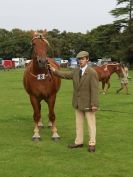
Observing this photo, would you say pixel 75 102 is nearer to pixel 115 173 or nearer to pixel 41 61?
pixel 41 61

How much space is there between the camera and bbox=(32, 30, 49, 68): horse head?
12.2 m

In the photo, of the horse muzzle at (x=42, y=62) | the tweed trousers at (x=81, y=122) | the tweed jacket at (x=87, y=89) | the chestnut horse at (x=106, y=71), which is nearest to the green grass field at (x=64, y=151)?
the tweed trousers at (x=81, y=122)

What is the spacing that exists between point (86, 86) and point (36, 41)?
1979 mm

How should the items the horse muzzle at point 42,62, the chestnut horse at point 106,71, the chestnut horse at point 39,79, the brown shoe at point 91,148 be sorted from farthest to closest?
the chestnut horse at point 106,71 → the chestnut horse at point 39,79 → the horse muzzle at point 42,62 → the brown shoe at point 91,148

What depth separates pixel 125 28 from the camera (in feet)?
330

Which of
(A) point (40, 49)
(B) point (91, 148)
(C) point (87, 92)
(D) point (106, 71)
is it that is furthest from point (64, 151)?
(D) point (106, 71)

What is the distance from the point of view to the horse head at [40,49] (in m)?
12.2

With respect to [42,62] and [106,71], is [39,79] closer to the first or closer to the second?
[42,62]

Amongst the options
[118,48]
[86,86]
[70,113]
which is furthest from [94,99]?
[118,48]

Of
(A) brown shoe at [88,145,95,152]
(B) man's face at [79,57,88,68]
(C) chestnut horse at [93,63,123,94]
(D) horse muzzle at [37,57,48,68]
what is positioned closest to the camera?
(A) brown shoe at [88,145,95,152]

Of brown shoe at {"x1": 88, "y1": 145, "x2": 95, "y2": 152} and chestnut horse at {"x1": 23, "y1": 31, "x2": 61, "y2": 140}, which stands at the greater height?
chestnut horse at {"x1": 23, "y1": 31, "x2": 61, "y2": 140}

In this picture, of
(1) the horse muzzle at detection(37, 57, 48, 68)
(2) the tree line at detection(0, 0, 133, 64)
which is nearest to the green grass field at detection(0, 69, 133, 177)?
(1) the horse muzzle at detection(37, 57, 48, 68)

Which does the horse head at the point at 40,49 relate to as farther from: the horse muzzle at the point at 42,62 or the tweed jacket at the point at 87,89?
the tweed jacket at the point at 87,89

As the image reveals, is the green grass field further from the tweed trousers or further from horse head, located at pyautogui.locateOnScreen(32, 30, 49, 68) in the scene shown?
horse head, located at pyautogui.locateOnScreen(32, 30, 49, 68)
